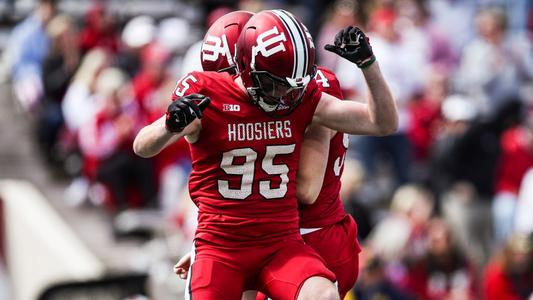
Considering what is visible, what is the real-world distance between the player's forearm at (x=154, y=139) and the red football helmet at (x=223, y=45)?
0.64 metres

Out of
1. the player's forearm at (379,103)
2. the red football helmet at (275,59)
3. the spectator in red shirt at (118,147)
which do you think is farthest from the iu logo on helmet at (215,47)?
the spectator in red shirt at (118,147)

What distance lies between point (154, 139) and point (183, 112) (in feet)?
1.02

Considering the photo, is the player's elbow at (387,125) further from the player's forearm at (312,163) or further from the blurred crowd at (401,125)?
the blurred crowd at (401,125)

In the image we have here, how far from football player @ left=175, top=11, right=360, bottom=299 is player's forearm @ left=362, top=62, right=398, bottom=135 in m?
0.34

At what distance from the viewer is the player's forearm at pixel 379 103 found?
682 centimetres

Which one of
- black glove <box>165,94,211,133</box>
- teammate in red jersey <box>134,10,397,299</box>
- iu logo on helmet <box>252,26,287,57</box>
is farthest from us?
teammate in red jersey <box>134,10,397,299</box>

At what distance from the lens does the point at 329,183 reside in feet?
24.3

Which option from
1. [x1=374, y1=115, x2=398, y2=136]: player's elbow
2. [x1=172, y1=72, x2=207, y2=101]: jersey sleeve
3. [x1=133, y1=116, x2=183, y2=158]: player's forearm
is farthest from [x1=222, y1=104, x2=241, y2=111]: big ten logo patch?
[x1=374, y1=115, x2=398, y2=136]: player's elbow

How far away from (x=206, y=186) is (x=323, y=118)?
655 millimetres

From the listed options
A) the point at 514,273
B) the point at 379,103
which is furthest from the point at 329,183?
the point at 514,273

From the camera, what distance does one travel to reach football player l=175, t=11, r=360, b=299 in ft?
24.0

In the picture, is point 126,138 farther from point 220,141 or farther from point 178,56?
point 220,141

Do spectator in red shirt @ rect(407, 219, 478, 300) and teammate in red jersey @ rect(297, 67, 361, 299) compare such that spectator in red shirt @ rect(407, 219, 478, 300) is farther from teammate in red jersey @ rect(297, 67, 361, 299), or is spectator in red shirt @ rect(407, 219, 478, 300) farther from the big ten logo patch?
the big ten logo patch

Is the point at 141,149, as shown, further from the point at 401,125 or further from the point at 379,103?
the point at 401,125
